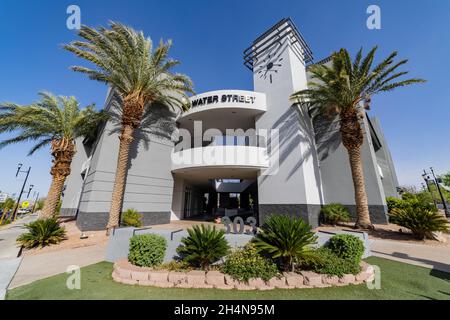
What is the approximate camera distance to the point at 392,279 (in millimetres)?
5551

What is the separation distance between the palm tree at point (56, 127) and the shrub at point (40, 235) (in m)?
4.12

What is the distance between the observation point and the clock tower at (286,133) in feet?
45.7

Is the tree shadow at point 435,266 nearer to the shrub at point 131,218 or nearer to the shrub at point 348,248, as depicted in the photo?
the shrub at point 348,248

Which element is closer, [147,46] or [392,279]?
[392,279]

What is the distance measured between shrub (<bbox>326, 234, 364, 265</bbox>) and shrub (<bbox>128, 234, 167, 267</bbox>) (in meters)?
6.00

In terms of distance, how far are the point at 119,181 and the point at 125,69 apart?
24.7 feet

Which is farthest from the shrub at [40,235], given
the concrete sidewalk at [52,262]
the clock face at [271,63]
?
the clock face at [271,63]

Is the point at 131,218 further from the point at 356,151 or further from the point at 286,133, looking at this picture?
the point at 356,151

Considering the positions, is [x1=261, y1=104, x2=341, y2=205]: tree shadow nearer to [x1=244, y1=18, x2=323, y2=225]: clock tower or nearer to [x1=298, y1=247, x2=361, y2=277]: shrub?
[x1=244, y1=18, x2=323, y2=225]: clock tower

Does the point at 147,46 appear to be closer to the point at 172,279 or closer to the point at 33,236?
the point at 33,236

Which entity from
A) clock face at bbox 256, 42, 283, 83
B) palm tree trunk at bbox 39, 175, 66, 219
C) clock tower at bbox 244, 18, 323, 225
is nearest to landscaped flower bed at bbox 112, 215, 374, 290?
clock tower at bbox 244, 18, 323, 225

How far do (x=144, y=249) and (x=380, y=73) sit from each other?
17113mm
